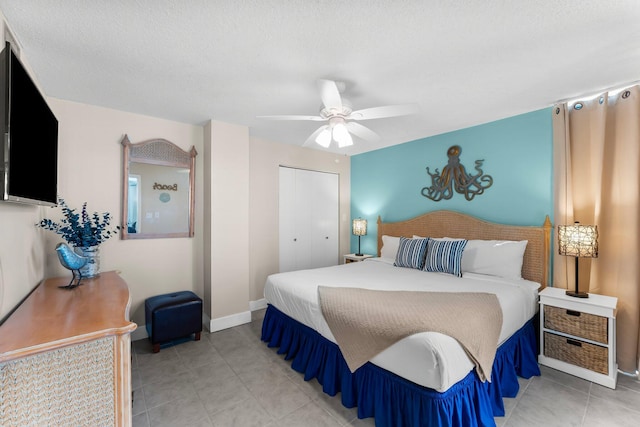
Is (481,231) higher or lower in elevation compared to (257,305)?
higher

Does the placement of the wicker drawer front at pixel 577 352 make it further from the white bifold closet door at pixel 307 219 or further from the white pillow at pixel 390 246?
the white bifold closet door at pixel 307 219

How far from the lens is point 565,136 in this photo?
8.91 feet

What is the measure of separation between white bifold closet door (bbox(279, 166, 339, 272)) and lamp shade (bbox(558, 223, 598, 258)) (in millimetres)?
3152

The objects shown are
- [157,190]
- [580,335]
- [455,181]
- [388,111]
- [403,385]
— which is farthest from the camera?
[455,181]

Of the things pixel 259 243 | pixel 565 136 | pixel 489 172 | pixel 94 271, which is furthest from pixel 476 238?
pixel 94 271

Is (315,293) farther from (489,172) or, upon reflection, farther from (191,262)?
(489,172)

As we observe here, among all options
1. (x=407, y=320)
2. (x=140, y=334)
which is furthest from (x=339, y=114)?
(x=140, y=334)

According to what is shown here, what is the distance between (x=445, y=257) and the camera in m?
3.04

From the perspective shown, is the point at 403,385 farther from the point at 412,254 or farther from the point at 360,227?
the point at 360,227

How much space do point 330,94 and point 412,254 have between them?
218 cm

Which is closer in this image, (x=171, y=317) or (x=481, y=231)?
(x=171, y=317)

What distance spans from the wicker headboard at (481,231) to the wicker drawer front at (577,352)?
57 cm

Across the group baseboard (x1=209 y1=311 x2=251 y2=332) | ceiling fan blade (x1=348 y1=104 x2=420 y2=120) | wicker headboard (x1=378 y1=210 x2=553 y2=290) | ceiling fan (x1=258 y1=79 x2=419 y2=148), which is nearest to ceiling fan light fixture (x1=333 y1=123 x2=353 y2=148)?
ceiling fan (x1=258 y1=79 x2=419 y2=148)

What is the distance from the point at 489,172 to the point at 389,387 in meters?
2.80
